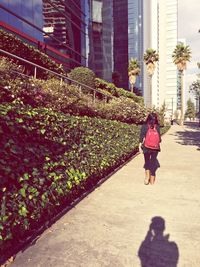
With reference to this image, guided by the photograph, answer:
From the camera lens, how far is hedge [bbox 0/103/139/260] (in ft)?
11.9

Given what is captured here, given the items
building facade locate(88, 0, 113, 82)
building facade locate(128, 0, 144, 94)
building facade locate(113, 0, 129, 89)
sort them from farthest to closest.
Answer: building facade locate(128, 0, 144, 94) < building facade locate(113, 0, 129, 89) < building facade locate(88, 0, 113, 82)

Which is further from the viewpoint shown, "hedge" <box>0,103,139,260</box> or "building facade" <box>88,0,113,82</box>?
"building facade" <box>88,0,113,82</box>

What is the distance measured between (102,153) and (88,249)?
4.09 m

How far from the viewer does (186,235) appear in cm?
431

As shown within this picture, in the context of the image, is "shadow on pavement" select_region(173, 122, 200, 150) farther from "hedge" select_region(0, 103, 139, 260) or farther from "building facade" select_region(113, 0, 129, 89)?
"building facade" select_region(113, 0, 129, 89)

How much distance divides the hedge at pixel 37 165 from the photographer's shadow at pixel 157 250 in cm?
161

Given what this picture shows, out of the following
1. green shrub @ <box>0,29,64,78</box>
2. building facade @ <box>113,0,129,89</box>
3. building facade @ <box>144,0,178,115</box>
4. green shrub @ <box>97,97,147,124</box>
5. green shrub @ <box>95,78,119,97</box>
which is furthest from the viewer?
building facade @ <box>144,0,178,115</box>

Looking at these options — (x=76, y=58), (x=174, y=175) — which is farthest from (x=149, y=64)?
(x=174, y=175)

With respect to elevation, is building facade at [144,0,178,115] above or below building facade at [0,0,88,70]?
above

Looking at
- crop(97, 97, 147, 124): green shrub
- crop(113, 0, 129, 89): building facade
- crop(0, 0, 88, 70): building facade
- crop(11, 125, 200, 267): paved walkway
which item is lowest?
crop(11, 125, 200, 267): paved walkway

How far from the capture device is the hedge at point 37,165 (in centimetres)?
362

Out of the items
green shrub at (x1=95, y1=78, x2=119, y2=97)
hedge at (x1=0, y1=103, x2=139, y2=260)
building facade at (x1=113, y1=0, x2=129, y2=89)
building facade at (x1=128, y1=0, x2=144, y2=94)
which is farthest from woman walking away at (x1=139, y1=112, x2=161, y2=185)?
building facade at (x1=128, y1=0, x2=144, y2=94)

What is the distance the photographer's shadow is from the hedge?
1611mm

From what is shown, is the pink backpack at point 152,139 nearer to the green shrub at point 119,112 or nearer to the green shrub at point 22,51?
the green shrub at point 119,112
